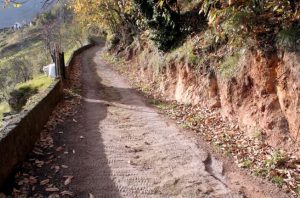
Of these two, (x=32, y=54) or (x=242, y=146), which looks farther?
(x=32, y=54)

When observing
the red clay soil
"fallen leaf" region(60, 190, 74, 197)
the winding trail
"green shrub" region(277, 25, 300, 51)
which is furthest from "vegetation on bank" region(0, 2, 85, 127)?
"green shrub" region(277, 25, 300, 51)

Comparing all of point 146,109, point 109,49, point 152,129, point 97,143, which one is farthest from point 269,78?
point 109,49

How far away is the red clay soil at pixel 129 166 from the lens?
6.72 meters

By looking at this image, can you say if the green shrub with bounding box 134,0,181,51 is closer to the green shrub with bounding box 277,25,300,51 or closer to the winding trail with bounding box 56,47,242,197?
the winding trail with bounding box 56,47,242,197

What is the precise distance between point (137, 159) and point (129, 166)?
1.53 ft

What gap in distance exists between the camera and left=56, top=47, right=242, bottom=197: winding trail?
6.79 meters

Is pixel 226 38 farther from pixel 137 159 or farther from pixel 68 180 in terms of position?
pixel 68 180

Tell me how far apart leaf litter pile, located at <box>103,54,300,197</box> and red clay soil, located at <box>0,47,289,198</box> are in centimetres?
29

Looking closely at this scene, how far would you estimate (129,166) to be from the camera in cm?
782

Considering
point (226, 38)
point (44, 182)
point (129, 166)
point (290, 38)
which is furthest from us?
point (226, 38)

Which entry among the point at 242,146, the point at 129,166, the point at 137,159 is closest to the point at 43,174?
the point at 129,166

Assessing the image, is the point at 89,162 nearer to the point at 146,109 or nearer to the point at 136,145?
the point at 136,145

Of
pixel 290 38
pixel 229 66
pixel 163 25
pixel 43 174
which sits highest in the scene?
pixel 163 25

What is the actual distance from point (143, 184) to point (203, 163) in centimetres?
167
